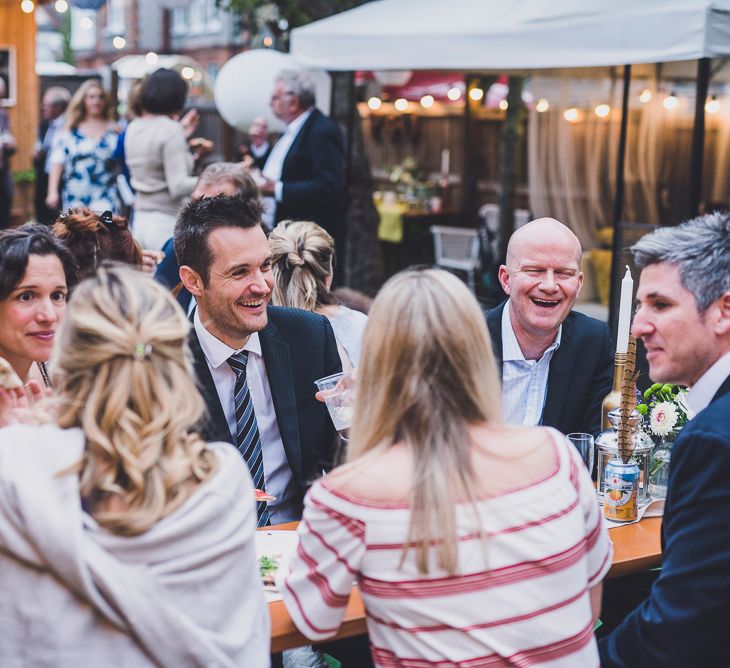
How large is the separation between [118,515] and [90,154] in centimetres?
602

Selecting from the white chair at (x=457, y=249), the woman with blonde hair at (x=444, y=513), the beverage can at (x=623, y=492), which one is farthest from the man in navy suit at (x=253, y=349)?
the white chair at (x=457, y=249)

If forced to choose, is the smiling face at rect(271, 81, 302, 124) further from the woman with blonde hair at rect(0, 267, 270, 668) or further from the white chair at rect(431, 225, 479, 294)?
the woman with blonde hair at rect(0, 267, 270, 668)

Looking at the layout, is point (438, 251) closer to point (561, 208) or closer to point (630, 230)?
point (561, 208)

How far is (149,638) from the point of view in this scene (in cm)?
168

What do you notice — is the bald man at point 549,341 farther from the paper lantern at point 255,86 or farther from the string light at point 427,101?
the string light at point 427,101

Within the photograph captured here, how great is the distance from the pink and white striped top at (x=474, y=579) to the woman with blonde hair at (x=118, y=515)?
173 millimetres

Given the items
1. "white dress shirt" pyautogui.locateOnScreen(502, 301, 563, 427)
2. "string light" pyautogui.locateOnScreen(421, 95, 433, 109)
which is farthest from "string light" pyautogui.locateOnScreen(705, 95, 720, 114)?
"white dress shirt" pyautogui.locateOnScreen(502, 301, 563, 427)

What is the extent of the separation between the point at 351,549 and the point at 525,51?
4326mm

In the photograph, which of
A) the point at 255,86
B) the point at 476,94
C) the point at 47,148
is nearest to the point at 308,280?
the point at 255,86

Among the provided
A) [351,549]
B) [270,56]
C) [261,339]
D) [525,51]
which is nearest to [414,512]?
[351,549]

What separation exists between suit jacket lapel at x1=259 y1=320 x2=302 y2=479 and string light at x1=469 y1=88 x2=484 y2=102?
11.7 m

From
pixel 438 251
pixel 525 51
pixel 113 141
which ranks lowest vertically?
pixel 438 251

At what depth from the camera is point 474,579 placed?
1762 mm

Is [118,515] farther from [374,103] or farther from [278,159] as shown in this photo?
[374,103]
